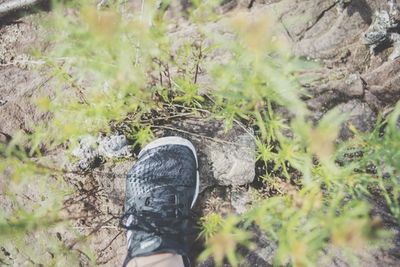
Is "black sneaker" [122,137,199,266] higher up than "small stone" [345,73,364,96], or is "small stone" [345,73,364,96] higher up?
"small stone" [345,73,364,96]

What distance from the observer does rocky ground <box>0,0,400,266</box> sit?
215cm

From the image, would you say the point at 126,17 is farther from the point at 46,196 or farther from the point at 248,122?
the point at 46,196

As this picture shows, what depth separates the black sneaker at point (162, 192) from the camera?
1.98 m

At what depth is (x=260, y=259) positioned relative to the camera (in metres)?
2.08

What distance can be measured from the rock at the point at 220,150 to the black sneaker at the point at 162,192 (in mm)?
80

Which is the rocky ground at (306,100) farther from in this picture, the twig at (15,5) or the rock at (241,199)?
the twig at (15,5)

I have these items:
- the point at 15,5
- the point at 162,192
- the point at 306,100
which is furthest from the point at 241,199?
the point at 15,5

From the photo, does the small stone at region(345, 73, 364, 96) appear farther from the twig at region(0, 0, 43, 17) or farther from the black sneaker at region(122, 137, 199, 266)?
the twig at region(0, 0, 43, 17)

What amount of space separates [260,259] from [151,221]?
0.60m

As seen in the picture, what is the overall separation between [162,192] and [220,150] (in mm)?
390

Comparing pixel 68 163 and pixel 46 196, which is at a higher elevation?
pixel 68 163

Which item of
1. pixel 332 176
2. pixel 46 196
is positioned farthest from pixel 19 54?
pixel 332 176

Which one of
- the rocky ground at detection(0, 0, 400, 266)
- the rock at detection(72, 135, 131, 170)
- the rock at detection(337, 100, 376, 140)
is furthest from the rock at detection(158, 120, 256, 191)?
the rock at detection(337, 100, 376, 140)

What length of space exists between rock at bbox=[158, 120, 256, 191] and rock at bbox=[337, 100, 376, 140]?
1.63 ft
